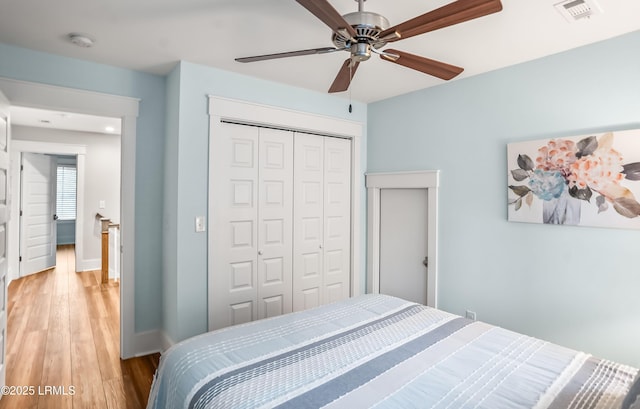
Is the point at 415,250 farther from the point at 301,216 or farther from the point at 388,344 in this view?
the point at 388,344

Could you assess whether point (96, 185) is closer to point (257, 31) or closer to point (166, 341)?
point (166, 341)

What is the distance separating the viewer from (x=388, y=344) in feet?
5.69

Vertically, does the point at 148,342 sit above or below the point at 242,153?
below

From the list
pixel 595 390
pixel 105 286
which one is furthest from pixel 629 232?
pixel 105 286

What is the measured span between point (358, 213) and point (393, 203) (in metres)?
0.39

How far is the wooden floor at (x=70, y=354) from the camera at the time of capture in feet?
7.74

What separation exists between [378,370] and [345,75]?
157 cm

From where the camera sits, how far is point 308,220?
354 centimetres

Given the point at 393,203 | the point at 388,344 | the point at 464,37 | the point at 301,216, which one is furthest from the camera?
the point at 393,203

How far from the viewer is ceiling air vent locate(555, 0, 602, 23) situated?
6.08 feet

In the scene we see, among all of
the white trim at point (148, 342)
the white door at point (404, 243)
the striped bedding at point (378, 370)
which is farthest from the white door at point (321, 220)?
the striped bedding at point (378, 370)

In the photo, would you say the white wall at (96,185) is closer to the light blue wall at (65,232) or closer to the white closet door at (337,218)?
the light blue wall at (65,232)

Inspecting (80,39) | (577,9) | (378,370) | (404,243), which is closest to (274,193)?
(404,243)

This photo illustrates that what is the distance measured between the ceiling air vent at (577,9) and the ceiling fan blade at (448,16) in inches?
34.8
